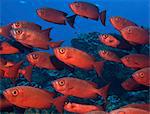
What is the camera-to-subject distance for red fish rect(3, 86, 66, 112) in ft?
13.1

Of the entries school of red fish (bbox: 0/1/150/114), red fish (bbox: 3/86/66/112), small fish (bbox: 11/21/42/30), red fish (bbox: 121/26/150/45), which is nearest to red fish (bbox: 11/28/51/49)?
school of red fish (bbox: 0/1/150/114)

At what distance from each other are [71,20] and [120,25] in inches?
35.7

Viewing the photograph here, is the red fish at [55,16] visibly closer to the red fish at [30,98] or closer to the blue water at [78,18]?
the red fish at [30,98]

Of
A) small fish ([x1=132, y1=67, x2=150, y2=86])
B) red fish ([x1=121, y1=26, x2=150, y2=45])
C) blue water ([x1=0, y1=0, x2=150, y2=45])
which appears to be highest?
red fish ([x1=121, y1=26, x2=150, y2=45])

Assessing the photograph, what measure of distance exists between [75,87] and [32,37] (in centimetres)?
106

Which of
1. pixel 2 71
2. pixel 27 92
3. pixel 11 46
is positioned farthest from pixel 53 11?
pixel 27 92

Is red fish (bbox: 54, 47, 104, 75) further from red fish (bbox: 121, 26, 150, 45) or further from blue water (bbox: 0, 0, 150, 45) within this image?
blue water (bbox: 0, 0, 150, 45)

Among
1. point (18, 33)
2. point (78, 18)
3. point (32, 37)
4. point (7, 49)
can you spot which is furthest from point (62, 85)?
point (78, 18)

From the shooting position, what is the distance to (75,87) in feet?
14.2

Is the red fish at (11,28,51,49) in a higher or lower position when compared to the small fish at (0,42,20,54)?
higher

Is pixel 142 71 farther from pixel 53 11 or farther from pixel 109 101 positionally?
pixel 109 101

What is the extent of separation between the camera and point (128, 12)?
104938 mm

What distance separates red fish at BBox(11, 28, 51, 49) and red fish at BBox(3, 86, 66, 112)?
851 millimetres

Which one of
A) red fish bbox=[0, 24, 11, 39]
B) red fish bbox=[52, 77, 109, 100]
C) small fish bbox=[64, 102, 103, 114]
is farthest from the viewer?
red fish bbox=[0, 24, 11, 39]
